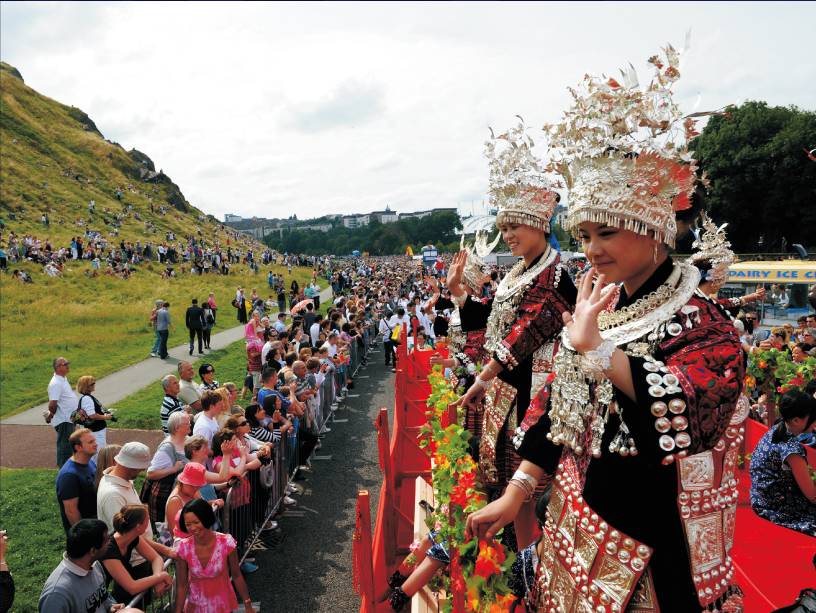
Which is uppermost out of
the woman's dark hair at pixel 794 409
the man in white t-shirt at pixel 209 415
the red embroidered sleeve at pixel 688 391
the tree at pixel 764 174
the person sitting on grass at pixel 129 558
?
the tree at pixel 764 174

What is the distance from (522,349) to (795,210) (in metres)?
37.1

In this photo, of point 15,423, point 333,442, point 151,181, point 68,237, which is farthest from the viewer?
point 151,181

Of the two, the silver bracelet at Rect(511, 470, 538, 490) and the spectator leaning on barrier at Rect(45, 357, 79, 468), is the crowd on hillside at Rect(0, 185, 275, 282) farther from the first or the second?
the silver bracelet at Rect(511, 470, 538, 490)

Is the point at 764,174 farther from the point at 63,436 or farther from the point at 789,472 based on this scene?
the point at 63,436

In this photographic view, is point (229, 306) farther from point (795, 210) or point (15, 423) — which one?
A: point (795, 210)

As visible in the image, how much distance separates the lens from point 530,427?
2.35 meters

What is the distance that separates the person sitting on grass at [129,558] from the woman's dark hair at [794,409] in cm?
513


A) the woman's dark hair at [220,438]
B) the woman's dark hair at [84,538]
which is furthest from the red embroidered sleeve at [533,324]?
the woman's dark hair at [220,438]

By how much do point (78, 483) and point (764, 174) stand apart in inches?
1528

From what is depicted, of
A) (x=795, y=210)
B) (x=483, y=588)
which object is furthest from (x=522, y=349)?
(x=795, y=210)

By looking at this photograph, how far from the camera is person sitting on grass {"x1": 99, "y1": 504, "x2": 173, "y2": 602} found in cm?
402

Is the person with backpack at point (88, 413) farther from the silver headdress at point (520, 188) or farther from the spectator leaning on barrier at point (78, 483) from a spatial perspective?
the silver headdress at point (520, 188)

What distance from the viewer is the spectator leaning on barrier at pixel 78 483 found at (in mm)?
4965

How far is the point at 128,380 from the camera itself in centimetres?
1507
